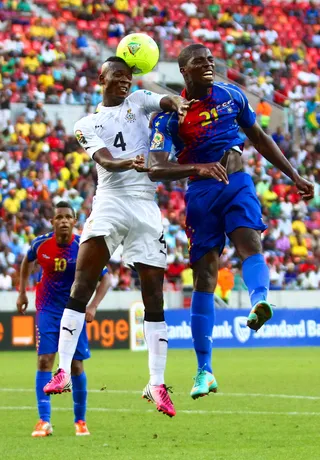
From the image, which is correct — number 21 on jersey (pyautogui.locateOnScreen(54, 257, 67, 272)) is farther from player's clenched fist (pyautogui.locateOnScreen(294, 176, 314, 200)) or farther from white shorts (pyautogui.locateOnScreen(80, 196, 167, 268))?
player's clenched fist (pyautogui.locateOnScreen(294, 176, 314, 200))

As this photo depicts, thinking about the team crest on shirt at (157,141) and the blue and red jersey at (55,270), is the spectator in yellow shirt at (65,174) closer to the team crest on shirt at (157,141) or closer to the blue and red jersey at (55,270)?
the blue and red jersey at (55,270)

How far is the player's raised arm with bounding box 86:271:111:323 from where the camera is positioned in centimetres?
1093

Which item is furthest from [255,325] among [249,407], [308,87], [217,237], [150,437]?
[308,87]

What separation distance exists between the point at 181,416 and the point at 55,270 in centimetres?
249

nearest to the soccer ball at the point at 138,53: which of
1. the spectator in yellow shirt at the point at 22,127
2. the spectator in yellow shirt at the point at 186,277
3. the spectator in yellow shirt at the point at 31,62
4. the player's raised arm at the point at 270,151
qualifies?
the player's raised arm at the point at 270,151

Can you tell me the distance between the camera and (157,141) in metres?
8.84

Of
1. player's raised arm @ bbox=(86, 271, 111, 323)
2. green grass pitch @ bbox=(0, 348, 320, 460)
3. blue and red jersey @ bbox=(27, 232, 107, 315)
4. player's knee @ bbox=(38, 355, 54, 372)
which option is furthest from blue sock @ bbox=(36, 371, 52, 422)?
player's raised arm @ bbox=(86, 271, 111, 323)

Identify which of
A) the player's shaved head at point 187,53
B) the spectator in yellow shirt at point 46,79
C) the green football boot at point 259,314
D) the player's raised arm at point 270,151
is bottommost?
the green football boot at point 259,314

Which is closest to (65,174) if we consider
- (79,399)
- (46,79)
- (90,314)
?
(46,79)

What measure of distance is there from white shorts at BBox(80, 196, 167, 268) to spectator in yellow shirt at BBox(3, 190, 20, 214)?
16.9 meters

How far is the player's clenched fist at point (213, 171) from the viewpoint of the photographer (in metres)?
8.50

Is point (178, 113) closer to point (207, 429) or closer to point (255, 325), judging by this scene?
point (255, 325)

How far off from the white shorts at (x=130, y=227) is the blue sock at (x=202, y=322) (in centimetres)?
44

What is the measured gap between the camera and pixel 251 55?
34969 millimetres
